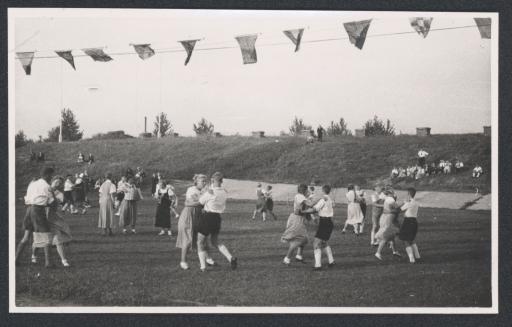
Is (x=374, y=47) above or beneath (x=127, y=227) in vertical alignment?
above

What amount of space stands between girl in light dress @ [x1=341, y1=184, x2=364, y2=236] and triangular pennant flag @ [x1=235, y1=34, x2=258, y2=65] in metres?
4.17

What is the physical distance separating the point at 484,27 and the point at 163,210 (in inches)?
316

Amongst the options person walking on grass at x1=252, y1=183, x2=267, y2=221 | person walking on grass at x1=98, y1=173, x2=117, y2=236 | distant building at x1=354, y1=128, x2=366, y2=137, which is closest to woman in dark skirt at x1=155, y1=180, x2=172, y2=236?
person walking on grass at x1=98, y1=173, x2=117, y2=236

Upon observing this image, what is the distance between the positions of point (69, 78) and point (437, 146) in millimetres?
7959

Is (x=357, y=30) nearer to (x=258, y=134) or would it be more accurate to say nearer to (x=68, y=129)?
(x=258, y=134)

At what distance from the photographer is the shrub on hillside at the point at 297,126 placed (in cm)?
1166

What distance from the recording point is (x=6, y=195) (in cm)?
1040

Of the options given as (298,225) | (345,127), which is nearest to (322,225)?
(298,225)

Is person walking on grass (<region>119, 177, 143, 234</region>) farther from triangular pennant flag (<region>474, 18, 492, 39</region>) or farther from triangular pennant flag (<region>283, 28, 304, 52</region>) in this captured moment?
triangular pennant flag (<region>474, 18, 492, 39</region>)

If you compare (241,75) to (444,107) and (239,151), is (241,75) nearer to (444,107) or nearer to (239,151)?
(239,151)

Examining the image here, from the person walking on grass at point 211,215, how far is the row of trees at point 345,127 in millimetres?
2713

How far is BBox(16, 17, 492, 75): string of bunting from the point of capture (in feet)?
34.7

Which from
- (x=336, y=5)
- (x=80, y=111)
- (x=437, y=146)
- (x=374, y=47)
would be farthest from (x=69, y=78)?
(x=437, y=146)

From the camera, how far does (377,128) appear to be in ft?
40.9
